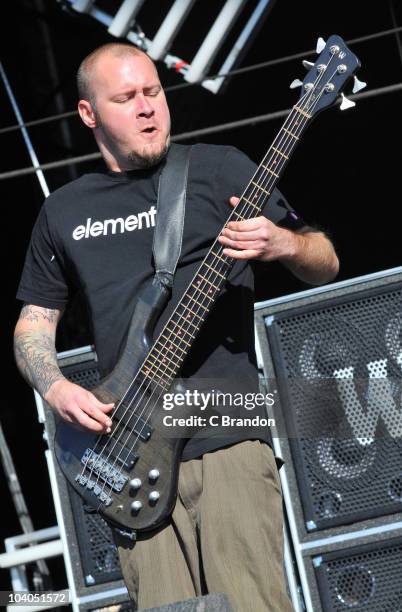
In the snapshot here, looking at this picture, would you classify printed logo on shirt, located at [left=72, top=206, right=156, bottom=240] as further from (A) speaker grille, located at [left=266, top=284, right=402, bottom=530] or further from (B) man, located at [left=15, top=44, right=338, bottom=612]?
(A) speaker grille, located at [left=266, top=284, right=402, bottom=530]

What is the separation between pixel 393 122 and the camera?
599cm

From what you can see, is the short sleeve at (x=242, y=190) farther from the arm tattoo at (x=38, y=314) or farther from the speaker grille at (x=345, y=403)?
the speaker grille at (x=345, y=403)

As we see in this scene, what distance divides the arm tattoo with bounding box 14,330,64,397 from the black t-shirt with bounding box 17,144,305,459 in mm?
160

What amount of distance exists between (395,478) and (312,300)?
0.69m

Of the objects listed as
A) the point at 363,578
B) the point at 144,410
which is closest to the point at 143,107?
the point at 144,410

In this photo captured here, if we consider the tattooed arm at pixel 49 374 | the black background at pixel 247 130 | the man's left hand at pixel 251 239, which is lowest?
the tattooed arm at pixel 49 374

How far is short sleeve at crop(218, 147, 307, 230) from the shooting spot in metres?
2.90

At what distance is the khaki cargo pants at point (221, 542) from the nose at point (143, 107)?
102 centimetres

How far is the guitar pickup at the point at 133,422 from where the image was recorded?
2.78 meters

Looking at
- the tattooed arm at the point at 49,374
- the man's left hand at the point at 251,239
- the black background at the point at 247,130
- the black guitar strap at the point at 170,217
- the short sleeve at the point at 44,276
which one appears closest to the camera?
the man's left hand at the point at 251,239

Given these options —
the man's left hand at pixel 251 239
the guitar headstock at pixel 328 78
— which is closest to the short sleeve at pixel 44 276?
the man's left hand at pixel 251 239

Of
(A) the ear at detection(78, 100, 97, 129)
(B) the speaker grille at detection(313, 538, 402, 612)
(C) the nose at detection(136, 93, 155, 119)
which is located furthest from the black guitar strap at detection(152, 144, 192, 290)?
(B) the speaker grille at detection(313, 538, 402, 612)

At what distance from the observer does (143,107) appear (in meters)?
3.04

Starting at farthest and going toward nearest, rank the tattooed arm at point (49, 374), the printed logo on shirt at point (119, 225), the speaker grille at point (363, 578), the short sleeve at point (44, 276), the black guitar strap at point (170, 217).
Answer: the speaker grille at point (363, 578) < the short sleeve at point (44, 276) < the printed logo on shirt at point (119, 225) < the black guitar strap at point (170, 217) < the tattooed arm at point (49, 374)
